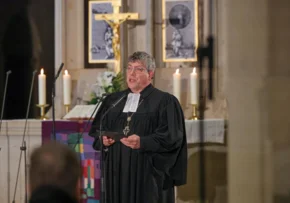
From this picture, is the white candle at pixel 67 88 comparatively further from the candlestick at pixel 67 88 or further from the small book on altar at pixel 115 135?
the small book on altar at pixel 115 135

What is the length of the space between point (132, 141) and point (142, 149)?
0.11m

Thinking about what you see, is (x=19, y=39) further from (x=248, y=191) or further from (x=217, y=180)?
(x=248, y=191)

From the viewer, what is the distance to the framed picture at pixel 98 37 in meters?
5.48

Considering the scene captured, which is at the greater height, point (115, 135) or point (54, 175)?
point (54, 175)

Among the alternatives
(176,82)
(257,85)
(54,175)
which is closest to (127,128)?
(176,82)

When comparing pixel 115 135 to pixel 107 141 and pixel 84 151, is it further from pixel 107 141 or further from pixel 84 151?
pixel 84 151

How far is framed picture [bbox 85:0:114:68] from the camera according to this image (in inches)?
216

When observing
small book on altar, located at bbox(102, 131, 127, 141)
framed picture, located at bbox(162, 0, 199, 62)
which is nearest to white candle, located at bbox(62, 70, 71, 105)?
framed picture, located at bbox(162, 0, 199, 62)

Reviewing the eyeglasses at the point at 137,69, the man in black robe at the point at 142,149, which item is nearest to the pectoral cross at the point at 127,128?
the man in black robe at the point at 142,149

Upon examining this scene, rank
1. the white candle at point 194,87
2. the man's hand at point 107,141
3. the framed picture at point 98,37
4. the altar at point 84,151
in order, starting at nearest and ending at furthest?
the man's hand at point 107,141
the altar at point 84,151
the white candle at point 194,87
the framed picture at point 98,37

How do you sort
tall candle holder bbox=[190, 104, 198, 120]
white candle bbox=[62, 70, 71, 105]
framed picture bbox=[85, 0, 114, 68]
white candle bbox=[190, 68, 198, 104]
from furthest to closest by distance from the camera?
1. framed picture bbox=[85, 0, 114, 68]
2. white candle bbox=[62, 70, 71, 105]
3. tall candle holder bbox=[190, 104, 198, 120]
4. white candle bbox=[190, 68, 198, 104]

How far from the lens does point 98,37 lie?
5523 mm

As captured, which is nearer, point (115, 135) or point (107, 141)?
point (115, 135)

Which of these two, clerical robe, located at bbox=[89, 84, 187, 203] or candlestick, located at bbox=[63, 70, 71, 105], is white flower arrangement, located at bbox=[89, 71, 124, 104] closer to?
candlestick, located at bbox=[63, 70, 71, 105]
